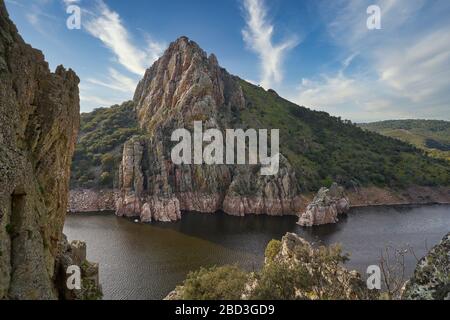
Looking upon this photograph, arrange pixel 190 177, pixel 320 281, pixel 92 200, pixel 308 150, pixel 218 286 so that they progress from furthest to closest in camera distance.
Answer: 1. pixel 308 150
2. pixel 190 177
3. pixel 92 200
4. pixel 320 281
5. pixel 218 286

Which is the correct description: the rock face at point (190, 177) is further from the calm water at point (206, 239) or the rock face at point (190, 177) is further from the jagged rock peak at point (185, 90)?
the calm water at point (206, 239)

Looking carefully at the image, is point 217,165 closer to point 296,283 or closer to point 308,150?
point 308,150

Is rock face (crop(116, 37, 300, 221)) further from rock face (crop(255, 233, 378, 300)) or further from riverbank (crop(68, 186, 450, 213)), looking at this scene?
rock face (crop(255, 233, 378, 300))

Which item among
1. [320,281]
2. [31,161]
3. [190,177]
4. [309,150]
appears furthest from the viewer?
[309,150]

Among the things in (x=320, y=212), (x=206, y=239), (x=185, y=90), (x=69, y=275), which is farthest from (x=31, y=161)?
(x=185, y=90)

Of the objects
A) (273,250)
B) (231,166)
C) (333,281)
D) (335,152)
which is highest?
(335,152)

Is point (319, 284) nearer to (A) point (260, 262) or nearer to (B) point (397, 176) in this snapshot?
(A) point (260, 262)
